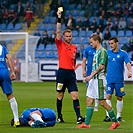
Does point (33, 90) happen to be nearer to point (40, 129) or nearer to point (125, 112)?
point (125, 112)

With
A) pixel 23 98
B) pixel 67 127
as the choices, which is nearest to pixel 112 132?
pixel 67 127

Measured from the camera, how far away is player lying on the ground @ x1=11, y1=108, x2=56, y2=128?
38.9ft

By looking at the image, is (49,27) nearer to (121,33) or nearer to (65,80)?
(121,33)

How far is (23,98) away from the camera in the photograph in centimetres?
2155

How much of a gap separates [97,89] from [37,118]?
138cm

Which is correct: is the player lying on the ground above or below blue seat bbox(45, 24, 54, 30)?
below

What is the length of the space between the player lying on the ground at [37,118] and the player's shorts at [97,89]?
3.15ft

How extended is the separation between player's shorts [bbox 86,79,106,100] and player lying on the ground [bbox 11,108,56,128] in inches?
37.8

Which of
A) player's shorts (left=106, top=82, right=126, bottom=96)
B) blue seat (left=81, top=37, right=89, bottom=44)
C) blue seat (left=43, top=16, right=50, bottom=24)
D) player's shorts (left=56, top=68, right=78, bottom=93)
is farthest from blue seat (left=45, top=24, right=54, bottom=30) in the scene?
player's shorts (left=56, top=68, right=78, bottom=93)

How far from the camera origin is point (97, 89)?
11.8 m

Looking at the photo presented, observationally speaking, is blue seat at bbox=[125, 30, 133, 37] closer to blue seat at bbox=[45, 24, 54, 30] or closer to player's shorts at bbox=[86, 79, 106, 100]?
blue seat at bbox=[45, 24, 54, 30]

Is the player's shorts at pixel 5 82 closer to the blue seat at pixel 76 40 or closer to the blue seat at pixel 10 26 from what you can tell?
the blue seat at pixel 76 40

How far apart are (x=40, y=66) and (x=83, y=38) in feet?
18.6

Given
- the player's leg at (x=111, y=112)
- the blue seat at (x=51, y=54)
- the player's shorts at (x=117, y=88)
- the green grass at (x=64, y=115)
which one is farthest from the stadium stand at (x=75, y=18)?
the player's leg at (x=111, y=112)
